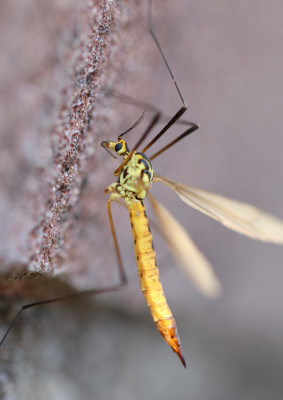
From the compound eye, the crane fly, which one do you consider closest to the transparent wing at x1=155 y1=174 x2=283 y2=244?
the crane fly

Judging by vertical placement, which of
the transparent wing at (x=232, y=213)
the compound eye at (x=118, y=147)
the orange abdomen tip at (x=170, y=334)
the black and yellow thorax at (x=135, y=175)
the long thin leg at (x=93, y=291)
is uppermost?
the compound eye at (x=118, y=147)

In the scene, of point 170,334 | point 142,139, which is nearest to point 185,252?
point 170,334

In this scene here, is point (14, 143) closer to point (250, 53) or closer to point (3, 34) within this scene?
point (3, 34)

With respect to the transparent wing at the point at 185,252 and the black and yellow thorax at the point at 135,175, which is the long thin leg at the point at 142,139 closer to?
the black and yellow thorax at the point at 135,175

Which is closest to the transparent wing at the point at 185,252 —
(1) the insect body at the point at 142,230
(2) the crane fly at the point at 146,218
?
(2) the crane fly at the point at 146,218

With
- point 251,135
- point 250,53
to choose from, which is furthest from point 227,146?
point 250,53

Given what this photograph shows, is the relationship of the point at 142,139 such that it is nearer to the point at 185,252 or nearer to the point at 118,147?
the point at 118,147
